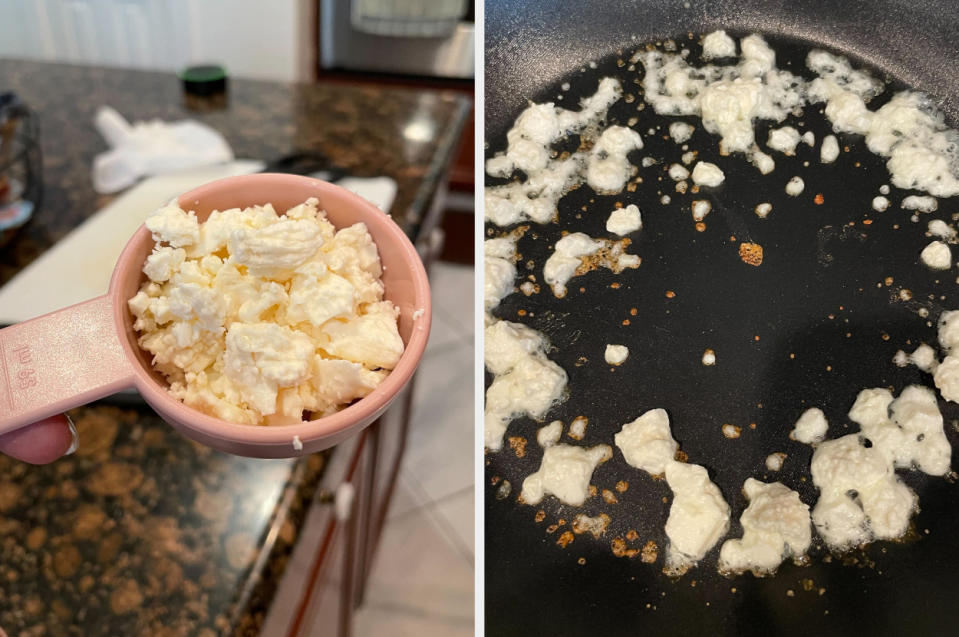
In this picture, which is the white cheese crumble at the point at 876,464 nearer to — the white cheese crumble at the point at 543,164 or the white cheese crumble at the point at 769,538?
the white cheese crumble at the point at 769,538

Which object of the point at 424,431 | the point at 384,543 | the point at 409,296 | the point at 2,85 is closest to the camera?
the point at 409,296

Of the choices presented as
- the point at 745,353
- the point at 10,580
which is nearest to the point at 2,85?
the point at 10,580

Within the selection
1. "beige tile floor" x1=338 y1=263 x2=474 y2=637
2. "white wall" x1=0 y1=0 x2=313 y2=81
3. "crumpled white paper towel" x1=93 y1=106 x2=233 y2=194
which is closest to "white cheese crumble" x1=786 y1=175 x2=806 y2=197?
"crumpled white paper towel" x1=93 y1=106 x2=233 y2=194

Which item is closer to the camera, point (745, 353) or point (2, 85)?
point (745, 353)

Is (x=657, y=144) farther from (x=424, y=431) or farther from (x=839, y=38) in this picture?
(x=424, y=431)

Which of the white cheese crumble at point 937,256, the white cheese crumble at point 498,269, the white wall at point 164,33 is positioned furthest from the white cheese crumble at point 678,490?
the white wall at point 164,33

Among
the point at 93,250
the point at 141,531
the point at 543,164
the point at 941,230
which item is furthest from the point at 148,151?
the point at 941,230
